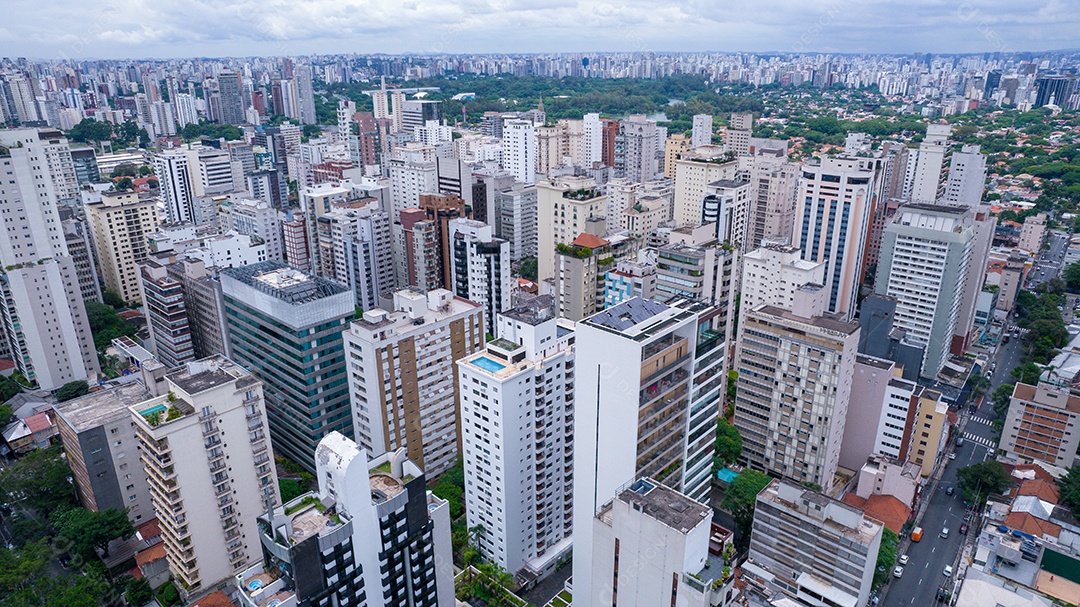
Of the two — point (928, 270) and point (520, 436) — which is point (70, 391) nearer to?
point (520, 436)

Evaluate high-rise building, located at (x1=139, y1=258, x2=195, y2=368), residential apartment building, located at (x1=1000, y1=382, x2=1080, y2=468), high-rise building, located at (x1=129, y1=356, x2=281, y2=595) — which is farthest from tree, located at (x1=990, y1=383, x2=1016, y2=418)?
high-rise building, located at (x1=139, y1=258, x2=195, y2=368)

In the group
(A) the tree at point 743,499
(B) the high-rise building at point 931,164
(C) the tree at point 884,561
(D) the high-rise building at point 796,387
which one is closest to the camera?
(C) the tree at point 884,561

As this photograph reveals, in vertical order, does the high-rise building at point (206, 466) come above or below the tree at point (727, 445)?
above

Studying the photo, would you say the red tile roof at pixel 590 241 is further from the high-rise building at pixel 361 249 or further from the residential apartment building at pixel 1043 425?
the residential apartment building at pixel 1043 425

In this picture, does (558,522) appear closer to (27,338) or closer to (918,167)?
(27,338)

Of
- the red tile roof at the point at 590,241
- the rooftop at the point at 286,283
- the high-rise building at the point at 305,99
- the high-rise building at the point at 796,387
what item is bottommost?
the high-rise building at the point at 796,387

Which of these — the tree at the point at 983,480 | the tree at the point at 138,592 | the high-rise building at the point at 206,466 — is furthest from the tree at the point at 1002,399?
the tree at the point at 138,592

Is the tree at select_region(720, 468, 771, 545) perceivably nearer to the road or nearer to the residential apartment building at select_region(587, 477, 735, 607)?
the road
